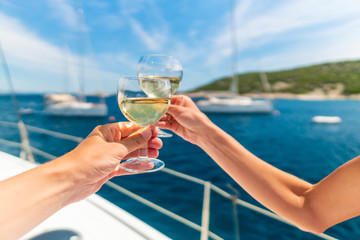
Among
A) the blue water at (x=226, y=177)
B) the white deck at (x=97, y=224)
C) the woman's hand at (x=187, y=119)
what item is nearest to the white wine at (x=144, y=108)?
the woman's hand at (x=187, y=119)

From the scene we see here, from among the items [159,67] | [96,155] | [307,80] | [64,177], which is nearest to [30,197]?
[64,177]

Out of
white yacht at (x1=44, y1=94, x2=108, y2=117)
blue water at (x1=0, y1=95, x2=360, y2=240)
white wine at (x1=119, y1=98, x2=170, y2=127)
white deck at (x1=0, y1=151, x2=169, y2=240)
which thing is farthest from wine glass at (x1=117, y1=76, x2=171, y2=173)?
white yacht at (x1=44, y1=94, x2=108, y2=117)

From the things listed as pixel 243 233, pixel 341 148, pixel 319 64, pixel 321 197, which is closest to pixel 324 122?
pixel 341 148

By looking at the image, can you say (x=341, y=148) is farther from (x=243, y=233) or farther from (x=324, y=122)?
(x=243, y=233)

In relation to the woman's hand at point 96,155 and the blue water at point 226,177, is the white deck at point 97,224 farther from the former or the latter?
the blue water at point 226,177

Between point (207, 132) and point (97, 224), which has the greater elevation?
point (207, 132)

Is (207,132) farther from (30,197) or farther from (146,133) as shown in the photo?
(30,197)

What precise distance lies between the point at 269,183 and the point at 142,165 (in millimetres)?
616

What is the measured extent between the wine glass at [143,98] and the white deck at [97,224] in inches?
17.5

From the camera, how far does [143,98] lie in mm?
943

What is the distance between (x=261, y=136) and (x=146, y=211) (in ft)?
58.8

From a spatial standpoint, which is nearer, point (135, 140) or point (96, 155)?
point (96, 155)

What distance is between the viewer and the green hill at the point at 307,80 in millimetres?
62094

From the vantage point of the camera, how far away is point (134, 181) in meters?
9.02
